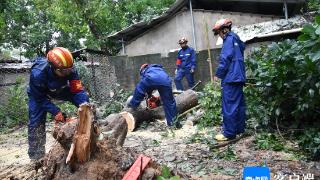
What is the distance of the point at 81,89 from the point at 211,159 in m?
2.02

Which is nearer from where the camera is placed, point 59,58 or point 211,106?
point 59,58

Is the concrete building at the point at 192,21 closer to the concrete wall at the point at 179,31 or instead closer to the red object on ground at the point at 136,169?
the concrete wall at the point at 179,31

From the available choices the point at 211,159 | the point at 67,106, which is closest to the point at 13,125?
the point at 67,106

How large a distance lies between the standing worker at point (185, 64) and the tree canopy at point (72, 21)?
305cm

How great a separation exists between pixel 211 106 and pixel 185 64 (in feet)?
12.5

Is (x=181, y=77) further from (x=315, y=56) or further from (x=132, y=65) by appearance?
(x=315, y=56)

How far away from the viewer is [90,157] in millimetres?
3605

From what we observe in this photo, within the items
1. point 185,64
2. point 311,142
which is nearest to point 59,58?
point 311,142

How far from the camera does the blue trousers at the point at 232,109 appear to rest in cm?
574

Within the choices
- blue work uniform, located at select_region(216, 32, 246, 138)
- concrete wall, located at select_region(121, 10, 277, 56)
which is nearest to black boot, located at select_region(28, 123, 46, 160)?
blue work uniform, located at select_region(216, 32, 246, 138)

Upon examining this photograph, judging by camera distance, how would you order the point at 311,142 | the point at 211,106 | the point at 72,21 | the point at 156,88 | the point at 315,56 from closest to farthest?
the point at 315,56 → the point at 311,142 → the point at 156,88 → the point at 211,106 → the point at 72,21

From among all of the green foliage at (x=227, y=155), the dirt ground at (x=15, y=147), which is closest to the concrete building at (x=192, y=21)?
the dirt ground at (x=15, y=147)

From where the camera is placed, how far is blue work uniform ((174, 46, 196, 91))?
1134cm

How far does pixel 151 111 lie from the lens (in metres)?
8.05
